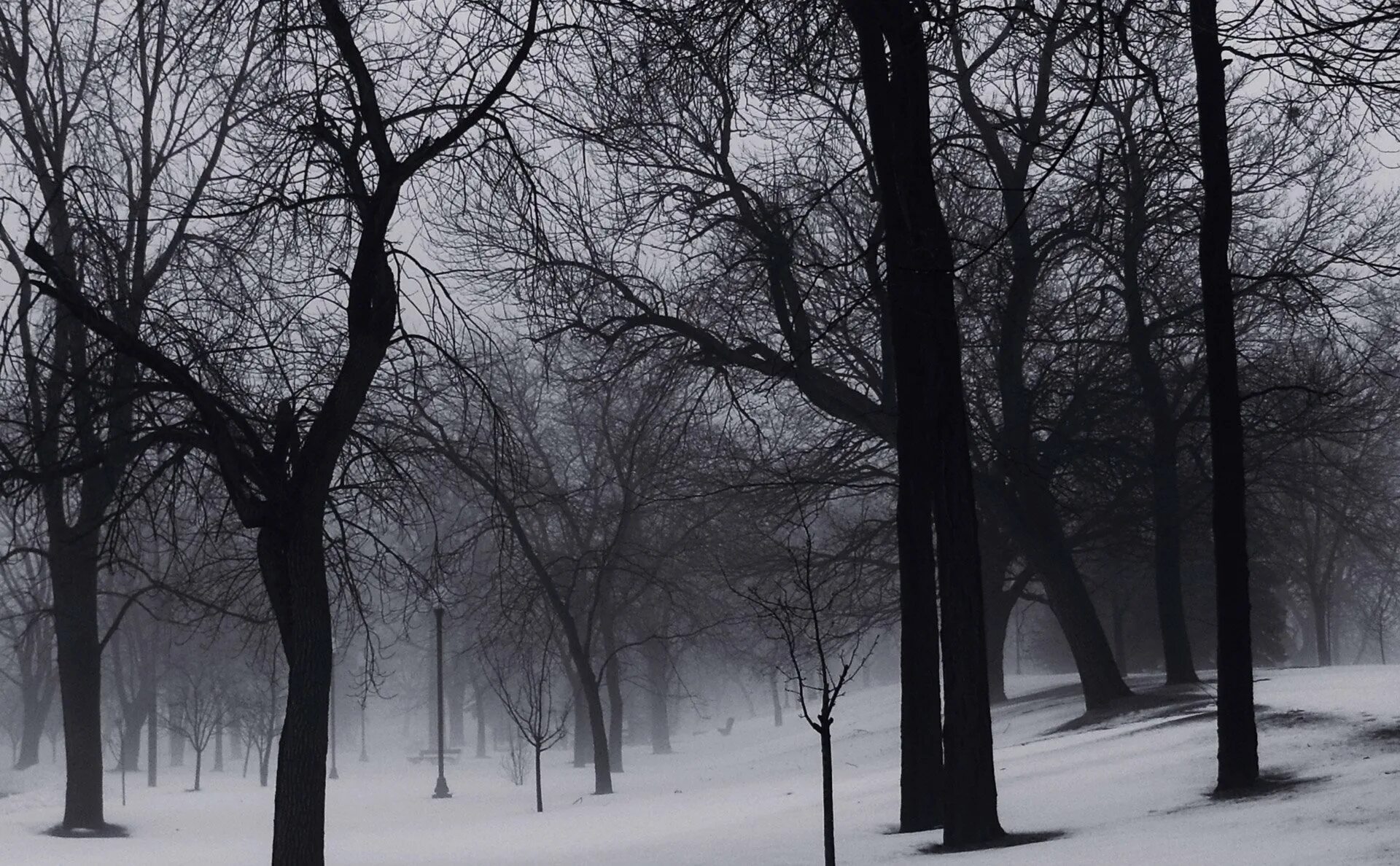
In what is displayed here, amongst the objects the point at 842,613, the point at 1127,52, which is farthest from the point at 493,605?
the point at 1127,52

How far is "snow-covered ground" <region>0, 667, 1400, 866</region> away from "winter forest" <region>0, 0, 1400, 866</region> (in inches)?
4.0

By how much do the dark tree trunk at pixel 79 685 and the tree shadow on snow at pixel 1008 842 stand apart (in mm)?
14469

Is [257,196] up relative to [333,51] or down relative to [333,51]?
down

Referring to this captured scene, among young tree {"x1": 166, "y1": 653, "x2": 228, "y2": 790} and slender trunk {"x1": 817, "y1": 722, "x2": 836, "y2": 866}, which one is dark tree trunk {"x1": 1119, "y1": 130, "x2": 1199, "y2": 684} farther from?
young tree {"x1": 166, "y1": 653, "x2": 228, "y2": 790}

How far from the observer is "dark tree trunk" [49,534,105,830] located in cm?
1962

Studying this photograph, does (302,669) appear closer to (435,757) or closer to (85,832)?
(85,832)

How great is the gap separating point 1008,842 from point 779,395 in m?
13.2

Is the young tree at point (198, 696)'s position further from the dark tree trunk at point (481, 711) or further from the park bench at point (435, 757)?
the dark tree trunk at point (481, 711)

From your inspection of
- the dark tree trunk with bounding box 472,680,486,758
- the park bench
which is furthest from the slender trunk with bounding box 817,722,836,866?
the dark tree trunk with bounding box 472,680,486,758

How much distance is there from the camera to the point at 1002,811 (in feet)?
38.1

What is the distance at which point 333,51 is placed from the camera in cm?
1038

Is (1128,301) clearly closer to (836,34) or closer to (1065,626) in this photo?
(1065,626)

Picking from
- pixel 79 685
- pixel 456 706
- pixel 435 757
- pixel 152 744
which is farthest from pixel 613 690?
pixel 456 706

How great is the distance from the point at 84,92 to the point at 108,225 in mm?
9887
